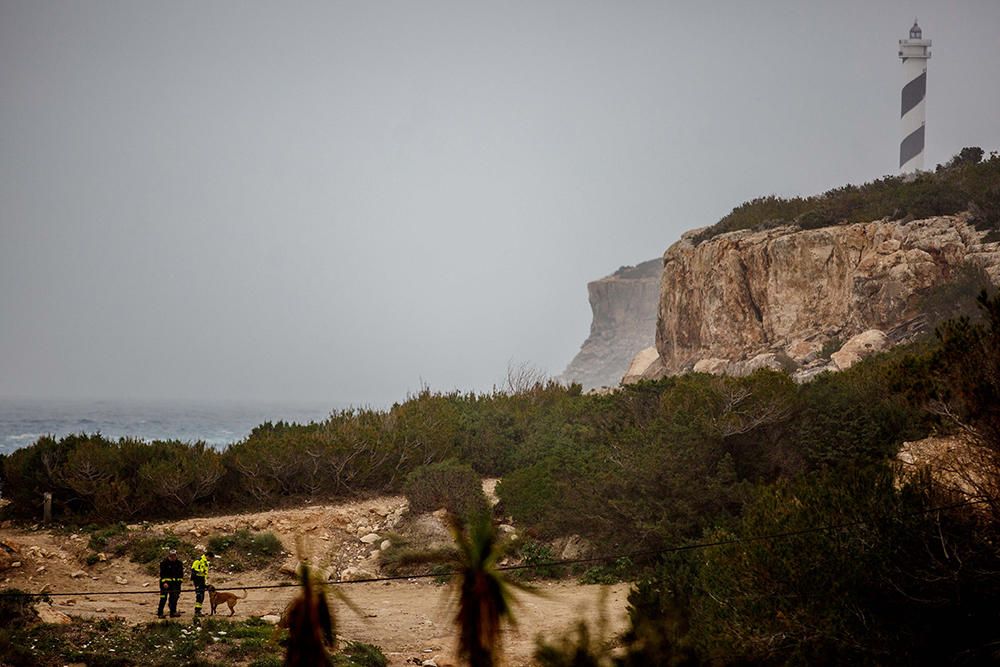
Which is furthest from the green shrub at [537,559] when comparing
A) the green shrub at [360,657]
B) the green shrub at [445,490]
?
the green shrub at [360,657]

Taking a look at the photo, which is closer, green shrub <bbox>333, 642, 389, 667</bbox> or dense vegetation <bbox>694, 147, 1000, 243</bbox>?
green shrub <bbox>333, 642, 389, 667</bbox>

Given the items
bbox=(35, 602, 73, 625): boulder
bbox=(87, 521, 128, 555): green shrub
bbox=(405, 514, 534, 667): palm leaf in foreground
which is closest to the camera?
bbox=(405, 514, 534, 667): palm leaf in foreground

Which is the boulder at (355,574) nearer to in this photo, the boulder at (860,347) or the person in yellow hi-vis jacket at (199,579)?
the person in yellow hi-vis jacket at (199,579)

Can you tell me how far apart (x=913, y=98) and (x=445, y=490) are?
47.5 m

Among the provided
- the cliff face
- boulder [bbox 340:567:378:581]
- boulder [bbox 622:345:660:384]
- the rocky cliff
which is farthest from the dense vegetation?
the cliff face

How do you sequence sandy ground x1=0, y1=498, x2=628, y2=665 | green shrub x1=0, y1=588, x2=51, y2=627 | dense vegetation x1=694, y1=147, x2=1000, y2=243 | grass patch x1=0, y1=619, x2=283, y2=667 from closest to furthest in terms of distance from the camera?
1. grass patch x1=0, y1=619, x2=283, y2=667
2. green shrub x1=0, y1=588, x2=51, y2=627
3. sandy ground x1=0, y1=498, x2=628, y2=665
4. dense vegetation x1=694, y1=147, x2=1000, y2=243

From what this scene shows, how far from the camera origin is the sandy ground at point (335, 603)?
505 inches

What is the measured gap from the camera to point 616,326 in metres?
87.2

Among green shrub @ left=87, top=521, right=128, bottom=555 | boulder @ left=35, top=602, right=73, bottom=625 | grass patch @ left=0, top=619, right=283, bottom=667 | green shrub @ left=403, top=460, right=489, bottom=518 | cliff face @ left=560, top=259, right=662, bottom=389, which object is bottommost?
grass patch @ left=0, top=619, right=283, bottom=667

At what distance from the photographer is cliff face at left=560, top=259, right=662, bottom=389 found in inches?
3334

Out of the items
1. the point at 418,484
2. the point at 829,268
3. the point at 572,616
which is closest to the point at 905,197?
the point at 829,268

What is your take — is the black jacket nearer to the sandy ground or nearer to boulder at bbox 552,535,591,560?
the sandy ground

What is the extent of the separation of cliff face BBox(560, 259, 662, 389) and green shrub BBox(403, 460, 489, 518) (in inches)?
2462

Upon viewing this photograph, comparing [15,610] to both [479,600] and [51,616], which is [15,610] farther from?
[479,600]
